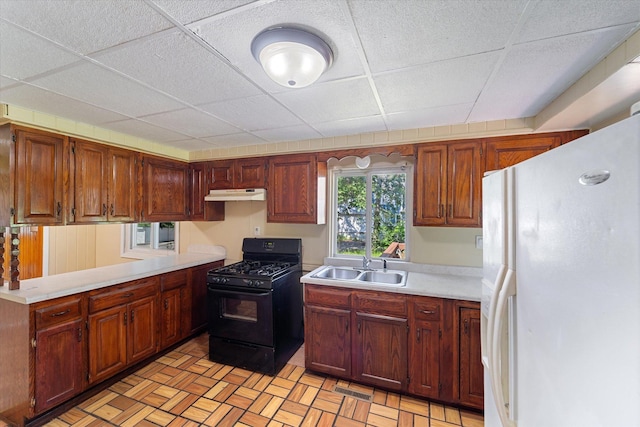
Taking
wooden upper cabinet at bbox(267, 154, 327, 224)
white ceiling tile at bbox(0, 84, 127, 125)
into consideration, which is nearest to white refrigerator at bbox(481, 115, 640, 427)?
wooden upper cabinet at bbox(267, 154, 327, 224)

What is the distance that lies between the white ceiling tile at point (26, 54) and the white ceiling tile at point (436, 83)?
163 cm

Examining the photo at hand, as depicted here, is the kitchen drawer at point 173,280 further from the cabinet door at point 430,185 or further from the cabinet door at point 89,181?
the cabinet door at point 430,185

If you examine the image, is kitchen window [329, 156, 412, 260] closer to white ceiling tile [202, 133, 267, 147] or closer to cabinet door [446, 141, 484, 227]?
cabinet door [446, 141, 484, 227]

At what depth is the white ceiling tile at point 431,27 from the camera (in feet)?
3.34

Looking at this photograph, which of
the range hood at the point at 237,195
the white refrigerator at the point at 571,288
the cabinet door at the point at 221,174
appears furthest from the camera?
the cabinet door at the point at 221,174

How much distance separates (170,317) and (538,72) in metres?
3.63

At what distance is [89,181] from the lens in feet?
7.89

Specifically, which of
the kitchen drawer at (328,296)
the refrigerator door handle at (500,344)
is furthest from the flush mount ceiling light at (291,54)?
the kitchen drawer at (328,296)

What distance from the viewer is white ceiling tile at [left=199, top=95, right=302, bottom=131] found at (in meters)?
1.92

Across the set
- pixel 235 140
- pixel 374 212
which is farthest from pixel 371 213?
pixel 235 140

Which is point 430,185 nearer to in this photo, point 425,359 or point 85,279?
point 425,359

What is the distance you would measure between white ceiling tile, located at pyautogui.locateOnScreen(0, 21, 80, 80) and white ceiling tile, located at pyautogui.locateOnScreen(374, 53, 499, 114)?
1627 millimetres

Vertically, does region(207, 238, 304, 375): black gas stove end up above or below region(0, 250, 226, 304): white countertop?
below

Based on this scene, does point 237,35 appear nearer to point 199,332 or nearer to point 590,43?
point 590,43
